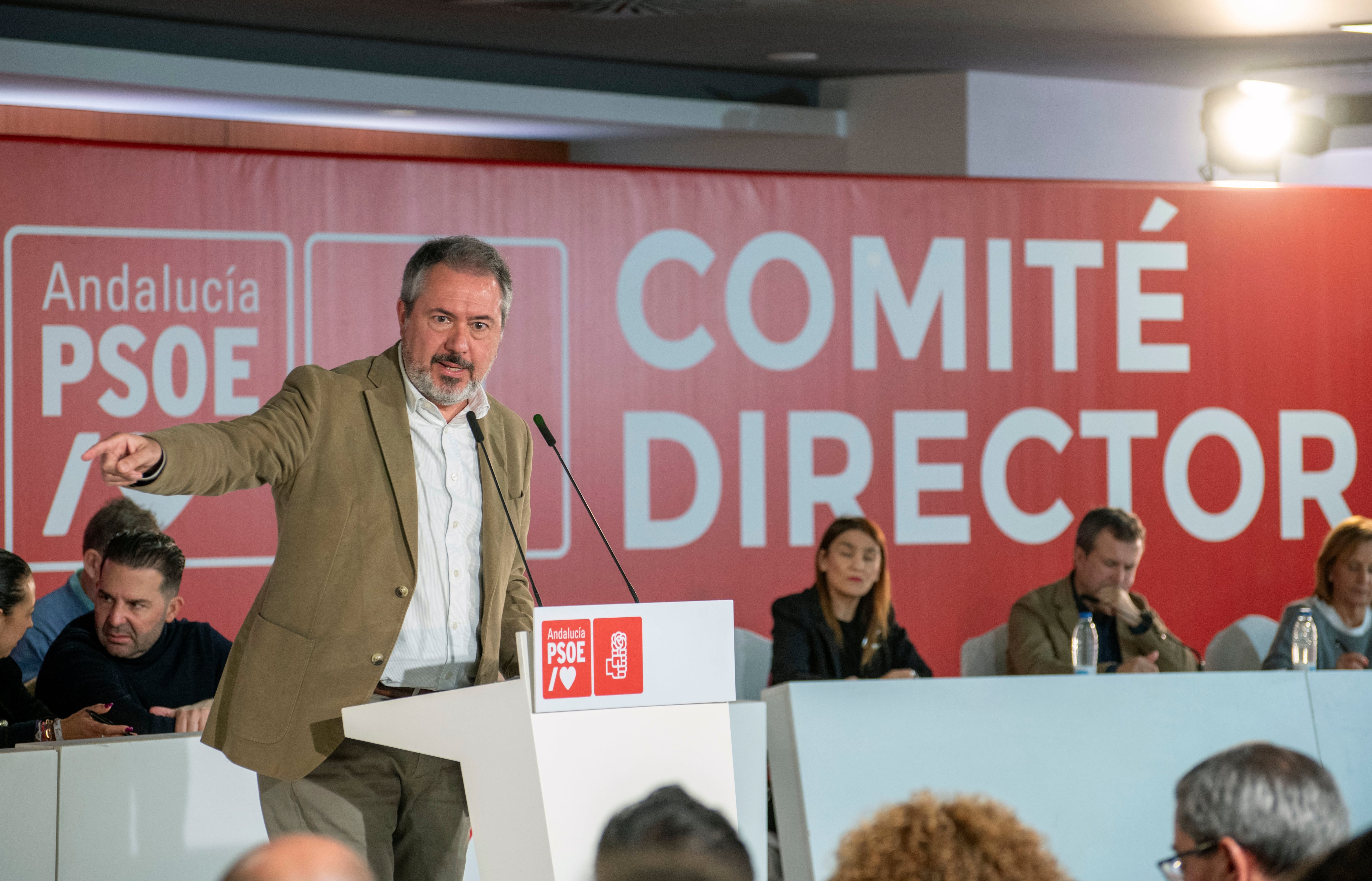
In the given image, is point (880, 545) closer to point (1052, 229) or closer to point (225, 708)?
point (1052, 229)

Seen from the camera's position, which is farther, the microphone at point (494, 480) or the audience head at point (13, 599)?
the audience head at point (13, 599)

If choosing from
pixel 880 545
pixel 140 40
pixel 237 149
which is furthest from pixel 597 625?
pixel 140 40

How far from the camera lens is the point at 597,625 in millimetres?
1943

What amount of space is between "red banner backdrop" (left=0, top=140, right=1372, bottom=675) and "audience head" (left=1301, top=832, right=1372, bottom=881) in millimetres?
3947

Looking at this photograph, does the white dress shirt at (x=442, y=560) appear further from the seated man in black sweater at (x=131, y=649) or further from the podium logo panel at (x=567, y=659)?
the seated man in black sweater at (x=131, y=649)

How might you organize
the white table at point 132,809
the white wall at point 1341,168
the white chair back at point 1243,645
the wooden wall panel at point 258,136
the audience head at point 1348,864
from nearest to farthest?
the audience head at point 1348,864 → the white table at point 132,809 → the white chair back at point 1243,645 → the wooden wall panel at point 258,136 → the white wall at point 1341,168

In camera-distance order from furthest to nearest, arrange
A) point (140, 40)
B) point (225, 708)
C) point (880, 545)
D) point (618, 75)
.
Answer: point (618, 75) → point (140, 40) → point (880, 545) → point (225, 708)

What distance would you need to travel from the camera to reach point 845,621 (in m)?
4.09

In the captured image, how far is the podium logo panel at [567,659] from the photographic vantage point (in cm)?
189

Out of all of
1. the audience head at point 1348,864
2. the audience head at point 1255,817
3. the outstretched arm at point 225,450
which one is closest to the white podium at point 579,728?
the outstretched arm at point 225,450

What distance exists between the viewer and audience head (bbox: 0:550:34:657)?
3.31 meters

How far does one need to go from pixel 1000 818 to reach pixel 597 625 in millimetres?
963

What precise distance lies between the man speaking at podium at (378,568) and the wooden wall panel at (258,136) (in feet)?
13.0

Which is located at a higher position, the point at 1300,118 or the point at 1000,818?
the point at 1300,118
